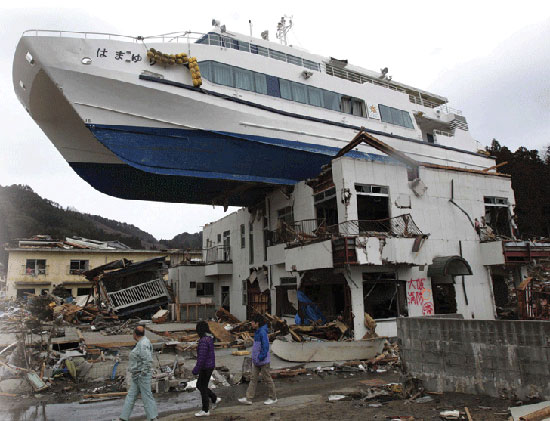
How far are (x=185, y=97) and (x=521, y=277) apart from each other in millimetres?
16689

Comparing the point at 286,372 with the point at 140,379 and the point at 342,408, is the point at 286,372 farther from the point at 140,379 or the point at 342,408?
the point at 140,379

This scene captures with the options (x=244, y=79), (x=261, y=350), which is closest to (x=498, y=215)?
(x=244, y=79)

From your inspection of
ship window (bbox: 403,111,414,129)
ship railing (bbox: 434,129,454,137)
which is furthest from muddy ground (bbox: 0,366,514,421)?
ship railing (bbox: 434,129,454,137)

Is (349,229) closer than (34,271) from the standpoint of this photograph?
Yes

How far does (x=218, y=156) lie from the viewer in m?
17.2

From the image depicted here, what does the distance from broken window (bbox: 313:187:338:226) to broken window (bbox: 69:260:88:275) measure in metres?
28.2

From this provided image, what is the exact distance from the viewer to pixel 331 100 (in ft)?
67.7

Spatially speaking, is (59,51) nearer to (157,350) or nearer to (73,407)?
(157,350)

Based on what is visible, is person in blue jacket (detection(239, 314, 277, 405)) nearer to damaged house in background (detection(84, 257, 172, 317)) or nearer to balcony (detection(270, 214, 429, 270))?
balcony (detection(270, 214, 429, 270))

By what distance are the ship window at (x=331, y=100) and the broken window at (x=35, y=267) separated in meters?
30.0

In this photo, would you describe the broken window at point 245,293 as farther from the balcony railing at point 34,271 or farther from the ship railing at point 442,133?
the balcony railing at point 34,271

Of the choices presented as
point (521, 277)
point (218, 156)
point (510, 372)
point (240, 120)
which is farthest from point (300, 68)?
point (510, 372)

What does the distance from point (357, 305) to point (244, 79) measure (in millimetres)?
10703

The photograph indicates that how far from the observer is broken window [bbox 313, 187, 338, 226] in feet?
53.6
